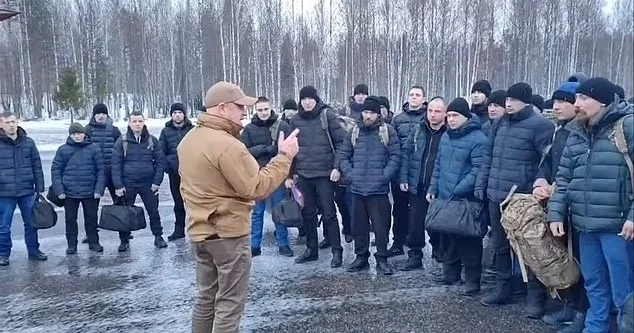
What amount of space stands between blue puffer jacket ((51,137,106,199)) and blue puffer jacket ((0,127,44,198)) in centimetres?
20

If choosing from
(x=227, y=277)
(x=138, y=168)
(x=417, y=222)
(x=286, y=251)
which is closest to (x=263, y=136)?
(x=286, y=251)

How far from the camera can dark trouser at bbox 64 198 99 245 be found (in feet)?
22.5

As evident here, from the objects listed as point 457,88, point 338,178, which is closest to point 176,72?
point 457,88

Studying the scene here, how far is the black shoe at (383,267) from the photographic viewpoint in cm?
586

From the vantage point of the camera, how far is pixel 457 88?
99.4 ft

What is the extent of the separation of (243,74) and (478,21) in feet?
41.0

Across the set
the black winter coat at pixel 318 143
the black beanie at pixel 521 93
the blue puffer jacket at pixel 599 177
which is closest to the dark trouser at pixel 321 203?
the black winter coat at pixel 318 143

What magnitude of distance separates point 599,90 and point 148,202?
5.45 metres

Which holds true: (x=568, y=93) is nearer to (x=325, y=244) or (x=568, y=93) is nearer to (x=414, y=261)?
(x=414, y=261)

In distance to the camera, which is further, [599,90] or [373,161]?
[373,161]

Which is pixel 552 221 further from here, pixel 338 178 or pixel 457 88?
pixel 457 88

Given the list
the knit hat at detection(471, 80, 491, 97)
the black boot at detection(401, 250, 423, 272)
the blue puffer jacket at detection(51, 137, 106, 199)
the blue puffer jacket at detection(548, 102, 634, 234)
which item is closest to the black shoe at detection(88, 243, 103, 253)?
the blue puffer jacket at detection(51, 137, 106, 199)

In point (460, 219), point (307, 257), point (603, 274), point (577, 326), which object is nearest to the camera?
point (603, 274)

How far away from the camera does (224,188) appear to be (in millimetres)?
3535
